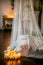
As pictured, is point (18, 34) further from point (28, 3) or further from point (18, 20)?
point (28, 3)

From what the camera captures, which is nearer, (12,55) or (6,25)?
(12,55)

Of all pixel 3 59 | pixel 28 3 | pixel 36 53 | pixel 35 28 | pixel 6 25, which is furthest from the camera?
pixel 6 25

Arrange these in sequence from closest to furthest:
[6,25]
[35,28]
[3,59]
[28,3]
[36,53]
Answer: [3,59] < [36,53] < [35,28] < [28,3] < [6,25]

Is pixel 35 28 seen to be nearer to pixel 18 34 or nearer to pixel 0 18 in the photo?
pixel 18 34

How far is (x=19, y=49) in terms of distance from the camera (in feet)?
11.8

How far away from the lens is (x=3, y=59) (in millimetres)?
3164

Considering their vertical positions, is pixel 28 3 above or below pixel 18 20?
above

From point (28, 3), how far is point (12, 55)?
126cm

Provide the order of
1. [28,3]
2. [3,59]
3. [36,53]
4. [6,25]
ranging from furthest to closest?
[6,25], [28,3], [36,53], [3,59]

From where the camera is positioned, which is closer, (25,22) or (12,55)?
(12,55)

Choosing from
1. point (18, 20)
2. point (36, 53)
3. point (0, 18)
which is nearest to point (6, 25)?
point (0, 18)

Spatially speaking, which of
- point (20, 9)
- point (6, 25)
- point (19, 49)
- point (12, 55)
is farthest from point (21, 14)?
point (6, 25)

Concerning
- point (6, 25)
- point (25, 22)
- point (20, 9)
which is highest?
point (20, 9)

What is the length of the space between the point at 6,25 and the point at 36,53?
5914 mm
